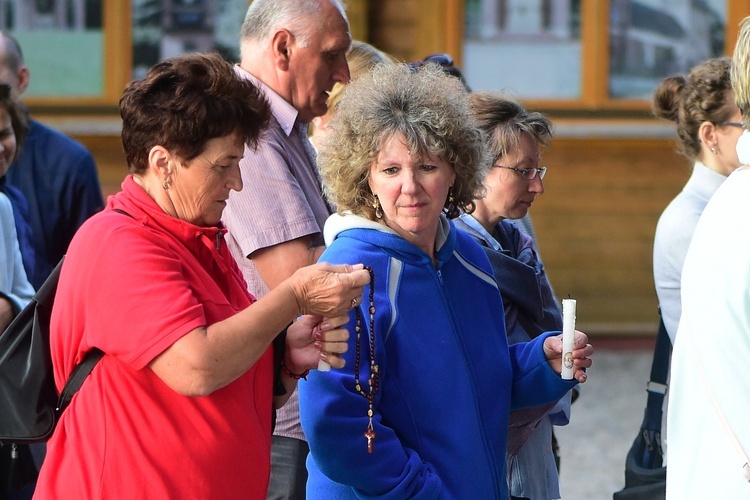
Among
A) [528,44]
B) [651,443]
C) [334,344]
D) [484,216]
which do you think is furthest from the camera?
[528,44]

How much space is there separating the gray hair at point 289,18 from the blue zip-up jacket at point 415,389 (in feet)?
2.63

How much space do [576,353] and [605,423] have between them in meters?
4.56

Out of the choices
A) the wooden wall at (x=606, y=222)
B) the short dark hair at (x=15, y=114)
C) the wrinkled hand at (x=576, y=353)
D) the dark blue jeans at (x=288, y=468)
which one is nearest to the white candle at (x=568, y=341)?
the wrinkled hand at (x=576, y=353)

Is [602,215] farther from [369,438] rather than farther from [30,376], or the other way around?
[30,376]

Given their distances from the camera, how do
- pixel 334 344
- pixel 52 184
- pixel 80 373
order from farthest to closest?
pixel 52 184 < pixel 334 344 < pixel 80 373

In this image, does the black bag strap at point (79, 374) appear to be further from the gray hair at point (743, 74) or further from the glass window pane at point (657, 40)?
the glass window pane at point (657, 40)

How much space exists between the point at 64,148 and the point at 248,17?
149 centimetres

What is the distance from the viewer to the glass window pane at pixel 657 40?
8.96m

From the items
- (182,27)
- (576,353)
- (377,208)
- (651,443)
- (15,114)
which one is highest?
(182,27)

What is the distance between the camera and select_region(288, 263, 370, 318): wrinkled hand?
2.26 m

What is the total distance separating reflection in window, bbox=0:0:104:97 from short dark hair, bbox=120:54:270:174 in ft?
22.3

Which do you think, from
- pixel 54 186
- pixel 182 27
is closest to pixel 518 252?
pixel 54 186

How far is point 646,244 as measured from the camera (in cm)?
902

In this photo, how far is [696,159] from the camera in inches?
152
